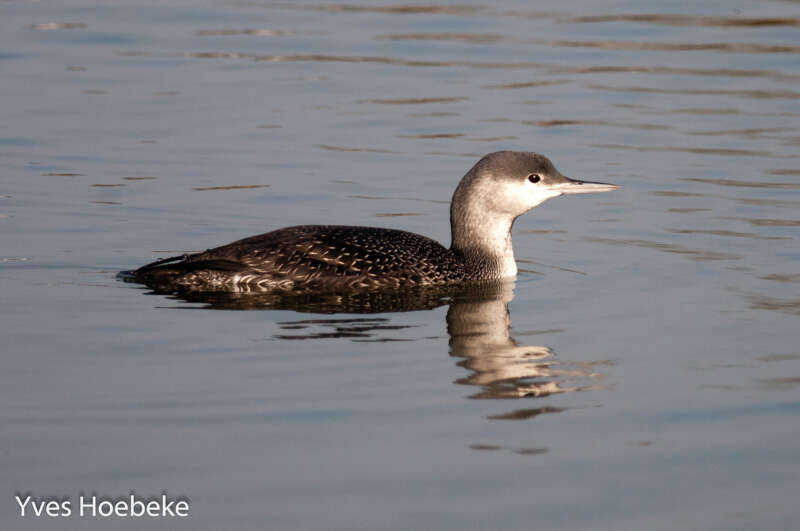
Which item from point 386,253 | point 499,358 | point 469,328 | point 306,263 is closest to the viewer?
point 499,358

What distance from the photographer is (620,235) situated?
1034 cm

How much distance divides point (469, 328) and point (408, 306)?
1.81 feet

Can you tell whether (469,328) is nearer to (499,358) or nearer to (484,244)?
(499,358)

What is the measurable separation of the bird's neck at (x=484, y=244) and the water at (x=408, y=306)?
257 mm

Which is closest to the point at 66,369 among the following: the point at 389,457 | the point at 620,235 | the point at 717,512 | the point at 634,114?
the point at 389,457

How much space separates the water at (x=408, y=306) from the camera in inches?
220

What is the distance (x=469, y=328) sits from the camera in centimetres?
814

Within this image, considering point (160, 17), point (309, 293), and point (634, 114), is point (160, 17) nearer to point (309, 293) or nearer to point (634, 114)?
point (634, 114)

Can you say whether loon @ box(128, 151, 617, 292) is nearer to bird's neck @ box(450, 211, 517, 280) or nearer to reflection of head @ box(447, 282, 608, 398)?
bird's neck @ box(450, 211, 517, 280)

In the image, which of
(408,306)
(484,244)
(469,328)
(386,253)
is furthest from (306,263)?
(484,244)

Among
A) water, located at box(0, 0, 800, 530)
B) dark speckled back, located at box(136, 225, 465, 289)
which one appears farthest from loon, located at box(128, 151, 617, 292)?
water, located at box(0, 0, 800, 530)

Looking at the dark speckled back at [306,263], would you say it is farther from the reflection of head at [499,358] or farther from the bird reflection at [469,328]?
the reflection of head at [499,358]

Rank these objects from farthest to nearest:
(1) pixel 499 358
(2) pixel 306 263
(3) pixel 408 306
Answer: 1. (2) pixel 306 263
2. (3) pixel 408 306
3. (1) pixel 499 358

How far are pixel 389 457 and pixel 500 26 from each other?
12.8 meters
